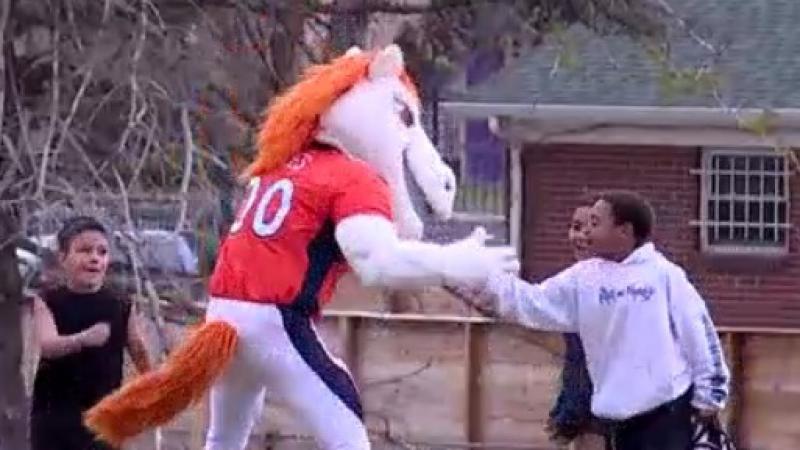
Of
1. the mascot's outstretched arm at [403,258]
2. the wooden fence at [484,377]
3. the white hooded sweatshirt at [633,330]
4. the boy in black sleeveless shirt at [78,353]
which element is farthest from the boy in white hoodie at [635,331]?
the wooden fence at [484,377]

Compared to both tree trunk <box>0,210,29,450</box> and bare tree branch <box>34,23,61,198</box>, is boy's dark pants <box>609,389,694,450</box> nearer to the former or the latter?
tree trunk <box>0,210,29,450</box>

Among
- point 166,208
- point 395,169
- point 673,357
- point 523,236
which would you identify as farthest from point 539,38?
point 523,236

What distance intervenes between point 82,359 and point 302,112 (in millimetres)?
1794

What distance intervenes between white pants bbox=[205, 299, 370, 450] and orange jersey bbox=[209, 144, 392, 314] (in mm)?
43

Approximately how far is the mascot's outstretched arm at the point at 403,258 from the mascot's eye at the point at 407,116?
0.46m

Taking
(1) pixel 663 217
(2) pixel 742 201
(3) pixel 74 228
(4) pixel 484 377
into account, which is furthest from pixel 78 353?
(2) pixel 742 201

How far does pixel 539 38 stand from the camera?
43.3 feet

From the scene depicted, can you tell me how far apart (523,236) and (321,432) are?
49.2 feet

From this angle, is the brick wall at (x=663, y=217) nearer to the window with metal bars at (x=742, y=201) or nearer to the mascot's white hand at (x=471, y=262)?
the window with metal bars at (x=742, y=201)

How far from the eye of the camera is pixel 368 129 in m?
6.73

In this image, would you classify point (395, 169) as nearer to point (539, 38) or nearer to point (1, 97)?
point (1, 97)

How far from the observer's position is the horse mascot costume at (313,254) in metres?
6.45

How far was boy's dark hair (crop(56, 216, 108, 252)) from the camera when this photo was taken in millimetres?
7746

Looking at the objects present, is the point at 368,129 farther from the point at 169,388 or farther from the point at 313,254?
the point at 169,388
